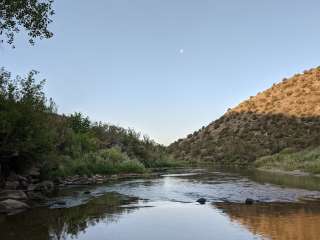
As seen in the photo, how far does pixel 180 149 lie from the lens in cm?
10894

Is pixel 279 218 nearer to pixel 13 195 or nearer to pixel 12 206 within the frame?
pixel 12 206

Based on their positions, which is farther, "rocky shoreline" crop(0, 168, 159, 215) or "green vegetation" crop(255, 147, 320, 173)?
"green vegetation" crop(255, 147, 320, 173)

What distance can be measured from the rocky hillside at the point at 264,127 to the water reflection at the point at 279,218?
5286cm

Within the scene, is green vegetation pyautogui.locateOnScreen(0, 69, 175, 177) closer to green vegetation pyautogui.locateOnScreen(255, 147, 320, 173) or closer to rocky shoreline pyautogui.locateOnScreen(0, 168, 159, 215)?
rocky shoreline pyautogui.locateOnScreen(0, 168, 159, 215)

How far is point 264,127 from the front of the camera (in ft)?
299

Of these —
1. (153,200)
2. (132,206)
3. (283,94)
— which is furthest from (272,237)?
(283,94)

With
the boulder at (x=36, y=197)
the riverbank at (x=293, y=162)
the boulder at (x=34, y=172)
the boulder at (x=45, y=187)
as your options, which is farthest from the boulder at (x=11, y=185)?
the riverbank at (x=293, y=162)

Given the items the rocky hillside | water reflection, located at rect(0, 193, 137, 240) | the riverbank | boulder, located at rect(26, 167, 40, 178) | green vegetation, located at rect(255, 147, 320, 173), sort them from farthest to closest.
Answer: the rocky hillside → green vegetation, located at rect(255, 147, 320, 173) → the riverbank → boulder, located at rect(26, 167, 40, 178) → water reflection, located at rect(0, 193, 137, 240)

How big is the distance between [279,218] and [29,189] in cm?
1834

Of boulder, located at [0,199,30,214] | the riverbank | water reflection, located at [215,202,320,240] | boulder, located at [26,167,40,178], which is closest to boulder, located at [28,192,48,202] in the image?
boulder, located at [0,199,30,214]

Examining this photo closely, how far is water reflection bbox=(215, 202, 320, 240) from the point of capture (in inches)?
665

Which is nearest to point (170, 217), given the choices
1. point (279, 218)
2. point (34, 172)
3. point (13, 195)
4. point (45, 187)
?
point (279, 218)

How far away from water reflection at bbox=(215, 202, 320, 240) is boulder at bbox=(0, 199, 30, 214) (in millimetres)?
10127

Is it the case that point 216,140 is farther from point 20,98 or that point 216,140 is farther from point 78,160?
point 20,98
